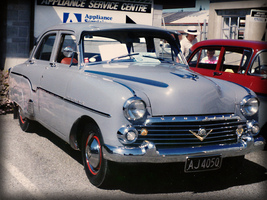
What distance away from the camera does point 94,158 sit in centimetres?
391

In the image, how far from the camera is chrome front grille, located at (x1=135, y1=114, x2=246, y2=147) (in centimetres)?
356

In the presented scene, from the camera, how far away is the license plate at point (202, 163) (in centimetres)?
362

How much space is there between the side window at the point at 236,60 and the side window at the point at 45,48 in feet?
8.99

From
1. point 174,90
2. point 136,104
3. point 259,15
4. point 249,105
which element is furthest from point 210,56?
point 259,15

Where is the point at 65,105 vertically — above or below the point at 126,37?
below

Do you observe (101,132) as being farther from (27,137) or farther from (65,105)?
(27,137)

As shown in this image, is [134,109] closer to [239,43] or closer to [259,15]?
[239,43]

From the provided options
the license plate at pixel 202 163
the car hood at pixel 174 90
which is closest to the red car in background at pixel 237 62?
the car hood at pixel 174 90

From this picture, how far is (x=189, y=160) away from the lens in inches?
142

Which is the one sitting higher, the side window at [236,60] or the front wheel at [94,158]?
the side window at [236,60]

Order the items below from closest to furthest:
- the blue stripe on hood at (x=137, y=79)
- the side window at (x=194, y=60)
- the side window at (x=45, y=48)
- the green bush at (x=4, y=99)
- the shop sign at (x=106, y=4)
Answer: the blue stripe on hood at (x=137, y=79)
the side window at (x=45, y=48)
the side window at (x=194, y=60)
the green bush at (x=4, y=99)
the shop sign at (x=106, y=4)

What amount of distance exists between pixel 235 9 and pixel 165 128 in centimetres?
1353

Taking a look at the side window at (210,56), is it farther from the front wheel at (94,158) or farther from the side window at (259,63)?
the front wheel at (94,158)

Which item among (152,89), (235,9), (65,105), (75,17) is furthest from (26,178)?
(235,9)
